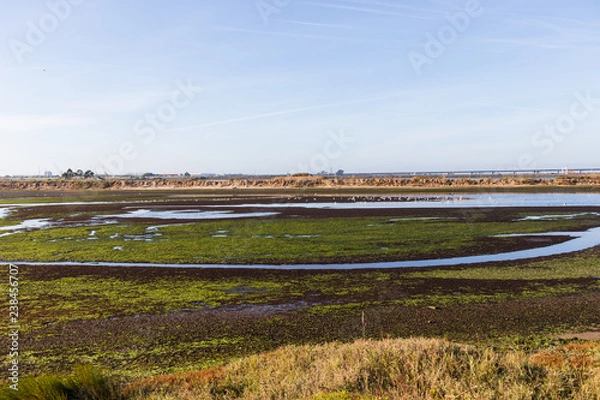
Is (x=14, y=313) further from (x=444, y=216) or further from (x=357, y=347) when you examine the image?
(x=444, y=216)

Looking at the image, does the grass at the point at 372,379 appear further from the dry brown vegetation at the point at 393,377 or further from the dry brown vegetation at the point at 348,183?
the dry brown vegetation at the point at 348,183

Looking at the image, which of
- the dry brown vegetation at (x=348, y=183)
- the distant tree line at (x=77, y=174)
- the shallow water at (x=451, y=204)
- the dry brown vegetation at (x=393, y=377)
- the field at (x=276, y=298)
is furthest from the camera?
the distant tree line at (x=77, y=174)

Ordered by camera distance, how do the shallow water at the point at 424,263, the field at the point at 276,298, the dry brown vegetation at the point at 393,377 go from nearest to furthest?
the dry brown vegetation at the point at 393,377
the field at the point at 276,298
the shallow water at the point at 424,263

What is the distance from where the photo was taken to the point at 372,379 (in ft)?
22.7

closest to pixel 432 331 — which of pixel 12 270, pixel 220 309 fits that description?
pixel 220 309

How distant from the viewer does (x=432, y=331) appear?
454 inches

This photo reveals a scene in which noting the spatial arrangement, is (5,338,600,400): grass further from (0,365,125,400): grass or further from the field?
the field

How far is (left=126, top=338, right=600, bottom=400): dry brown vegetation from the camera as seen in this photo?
628 cm

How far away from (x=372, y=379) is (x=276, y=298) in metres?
8.41

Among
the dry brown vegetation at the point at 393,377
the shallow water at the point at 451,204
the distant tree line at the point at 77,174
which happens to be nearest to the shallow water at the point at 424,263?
the dry brown vegetation at the point at 393,377

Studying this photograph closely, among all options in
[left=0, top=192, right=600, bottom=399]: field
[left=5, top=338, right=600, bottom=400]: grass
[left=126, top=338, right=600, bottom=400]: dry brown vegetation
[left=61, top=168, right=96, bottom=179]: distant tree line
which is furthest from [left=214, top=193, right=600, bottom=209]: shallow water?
[left=61, top=168, right=96, bottom=179]: distant tree line

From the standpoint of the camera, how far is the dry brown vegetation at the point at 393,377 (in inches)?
247

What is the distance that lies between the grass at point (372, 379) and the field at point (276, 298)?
0.62ft

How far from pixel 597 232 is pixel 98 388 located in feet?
102
